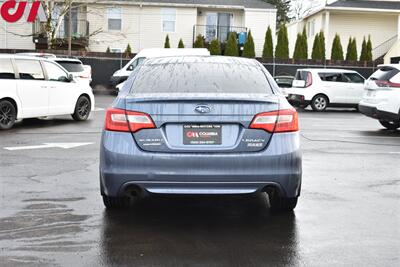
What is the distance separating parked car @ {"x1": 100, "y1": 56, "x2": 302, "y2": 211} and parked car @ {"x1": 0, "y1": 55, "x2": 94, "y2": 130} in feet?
27.2

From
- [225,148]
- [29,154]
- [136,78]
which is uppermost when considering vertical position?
[136,78]

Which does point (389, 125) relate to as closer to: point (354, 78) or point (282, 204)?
point (354, 78)

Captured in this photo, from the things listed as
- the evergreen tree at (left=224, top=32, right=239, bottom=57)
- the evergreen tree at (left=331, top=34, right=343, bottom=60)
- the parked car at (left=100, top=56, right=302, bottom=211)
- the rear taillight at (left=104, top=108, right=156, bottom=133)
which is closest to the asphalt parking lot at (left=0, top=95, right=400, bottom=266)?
the parked car at (left=100, top=56, right=302, bottom=211)

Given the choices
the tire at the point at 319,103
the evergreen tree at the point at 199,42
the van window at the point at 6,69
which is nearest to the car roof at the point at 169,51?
the tire at the point at 319,103

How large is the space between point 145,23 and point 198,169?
3229cm

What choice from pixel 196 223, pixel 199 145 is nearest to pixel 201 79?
pixel 199 145

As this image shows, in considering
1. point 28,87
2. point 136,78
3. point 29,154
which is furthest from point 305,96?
point 136,78

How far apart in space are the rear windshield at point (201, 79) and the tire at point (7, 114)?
7618mm

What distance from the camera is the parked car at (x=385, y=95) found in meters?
13.4

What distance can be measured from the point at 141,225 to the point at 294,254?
1.55 metres

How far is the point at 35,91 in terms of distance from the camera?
13805 mm

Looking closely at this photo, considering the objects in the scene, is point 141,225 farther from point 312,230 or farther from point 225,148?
point 312,230

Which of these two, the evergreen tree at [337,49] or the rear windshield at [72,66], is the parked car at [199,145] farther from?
the evergreen tree at [337,49]

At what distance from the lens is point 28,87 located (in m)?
13.6
